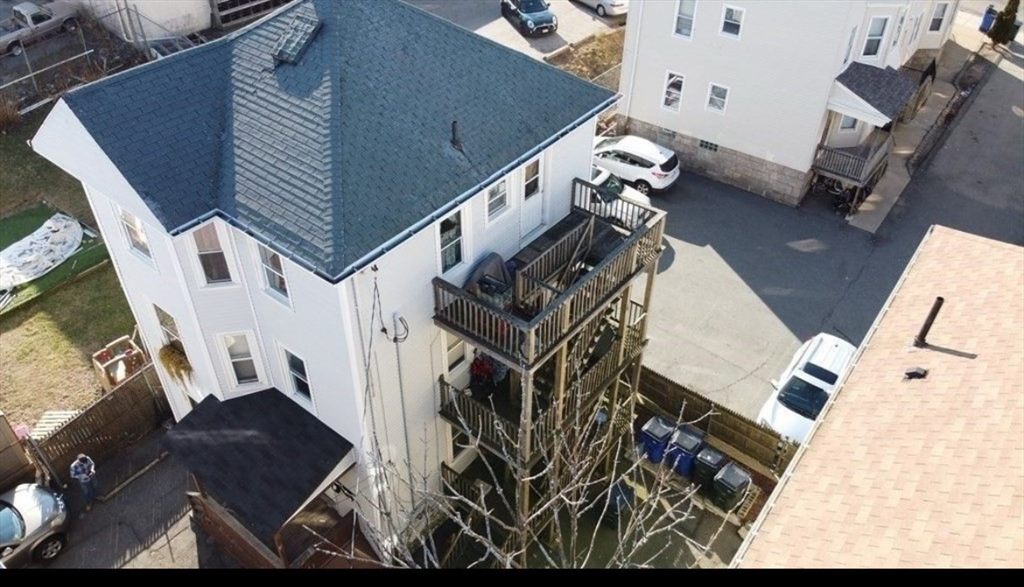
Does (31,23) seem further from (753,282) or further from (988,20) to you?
(988,20)

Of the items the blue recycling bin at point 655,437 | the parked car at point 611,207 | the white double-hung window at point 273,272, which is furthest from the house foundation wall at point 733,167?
the white double-hung window at point 273,272

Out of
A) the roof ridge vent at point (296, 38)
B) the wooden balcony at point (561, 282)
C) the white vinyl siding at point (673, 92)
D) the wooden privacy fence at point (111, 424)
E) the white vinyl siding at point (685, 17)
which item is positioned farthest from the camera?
the white vinyl siding at point (673, 92)

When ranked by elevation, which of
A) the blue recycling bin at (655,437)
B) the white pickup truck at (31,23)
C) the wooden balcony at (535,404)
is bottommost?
the blue recycling bin at (655,437)

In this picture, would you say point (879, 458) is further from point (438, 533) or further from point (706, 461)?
point (438, 533)

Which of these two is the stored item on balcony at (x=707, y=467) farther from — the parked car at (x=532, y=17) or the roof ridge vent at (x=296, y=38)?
the parked car at (x=532, y=17)

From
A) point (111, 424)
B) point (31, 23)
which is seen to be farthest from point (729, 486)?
point (31, 23)

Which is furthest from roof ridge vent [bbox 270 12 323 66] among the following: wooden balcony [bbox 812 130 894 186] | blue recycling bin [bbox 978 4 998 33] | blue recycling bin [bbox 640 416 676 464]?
blue recycling bin [bbox 978 4 998 33]

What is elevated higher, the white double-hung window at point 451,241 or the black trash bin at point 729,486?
the white double-hung window at point 451,241
